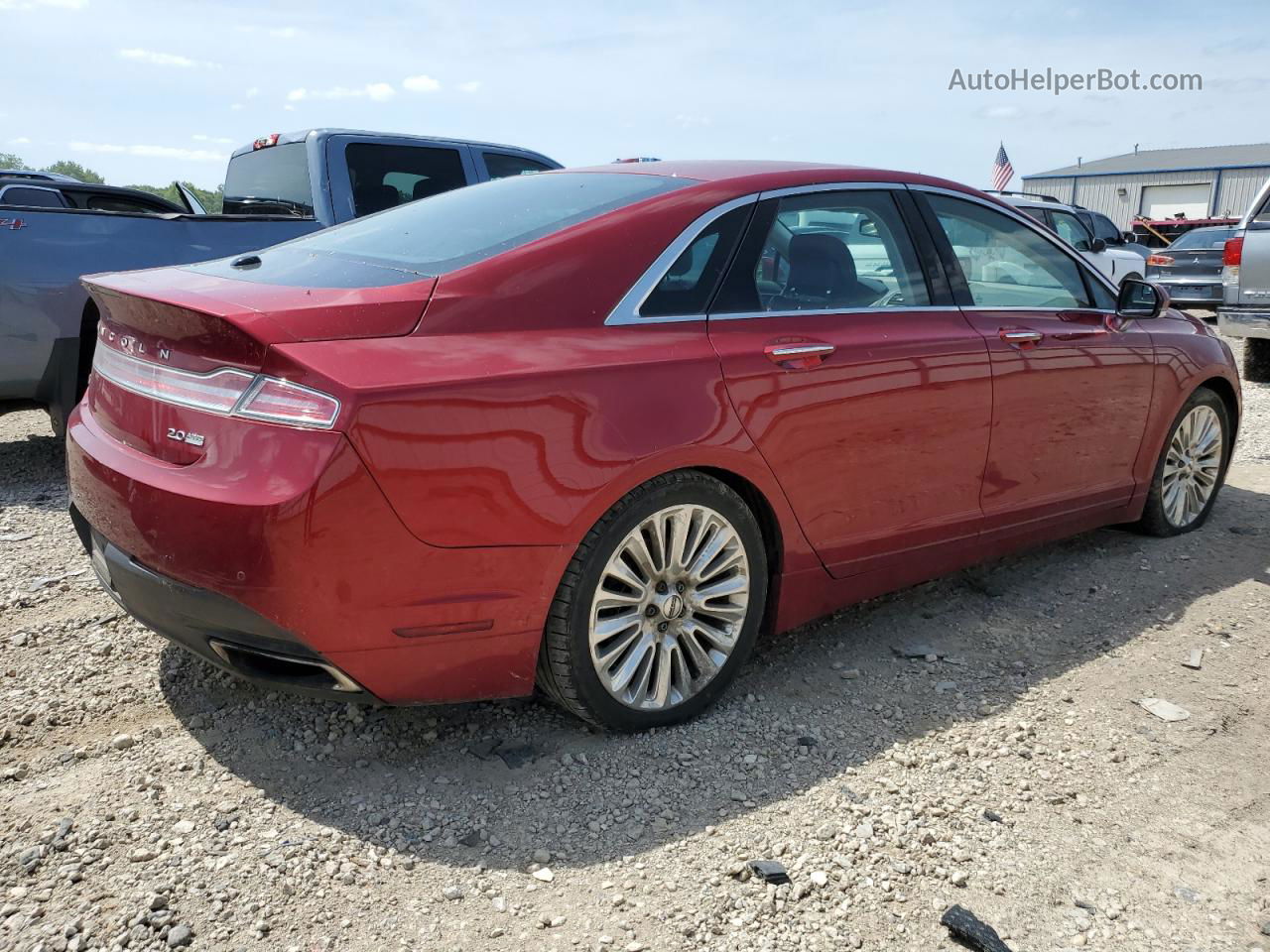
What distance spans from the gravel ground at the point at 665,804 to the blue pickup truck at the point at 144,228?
6.18 feet

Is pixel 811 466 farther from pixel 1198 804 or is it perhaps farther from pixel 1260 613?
pixel 1260 613

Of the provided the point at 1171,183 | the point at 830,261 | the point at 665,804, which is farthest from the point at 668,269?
the point at 1171,183

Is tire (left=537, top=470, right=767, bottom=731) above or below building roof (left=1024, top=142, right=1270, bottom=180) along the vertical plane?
below

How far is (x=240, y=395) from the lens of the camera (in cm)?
242

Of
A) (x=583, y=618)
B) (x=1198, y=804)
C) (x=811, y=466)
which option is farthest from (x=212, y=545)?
(x=1198, y=804)

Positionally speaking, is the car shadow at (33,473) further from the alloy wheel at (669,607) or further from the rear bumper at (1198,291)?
the rear bumper at (1198,291)

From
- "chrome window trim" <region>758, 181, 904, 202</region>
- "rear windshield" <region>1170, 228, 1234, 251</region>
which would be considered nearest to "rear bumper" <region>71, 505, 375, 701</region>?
"chrome window trim" <region>758, 181, 904, 202</region>

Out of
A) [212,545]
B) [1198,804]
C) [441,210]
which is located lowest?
[1198,804]

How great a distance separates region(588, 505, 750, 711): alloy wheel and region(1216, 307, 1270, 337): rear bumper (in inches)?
322

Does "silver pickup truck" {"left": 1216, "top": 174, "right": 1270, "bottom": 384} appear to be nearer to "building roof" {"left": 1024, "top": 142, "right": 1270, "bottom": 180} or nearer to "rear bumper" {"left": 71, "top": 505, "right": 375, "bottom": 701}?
"rear bumper" {"left": 71, "top": 505, "right": 375, "bottom": 701}

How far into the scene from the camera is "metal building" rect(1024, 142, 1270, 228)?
55219 millimetres

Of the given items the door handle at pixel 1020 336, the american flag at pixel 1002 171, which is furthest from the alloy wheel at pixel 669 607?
the american flag at pixel 1002 171

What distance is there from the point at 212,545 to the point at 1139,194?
2573 inches

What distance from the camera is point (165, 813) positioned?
2.56 meters
